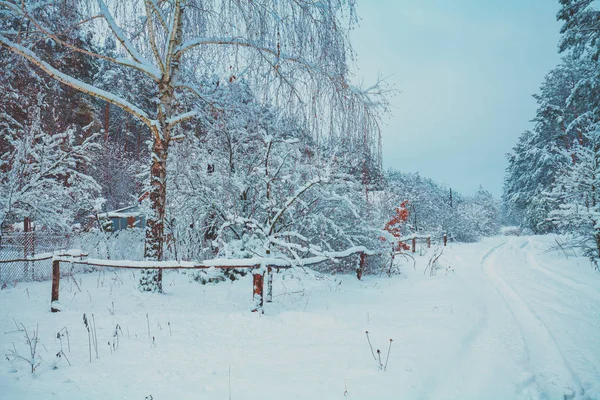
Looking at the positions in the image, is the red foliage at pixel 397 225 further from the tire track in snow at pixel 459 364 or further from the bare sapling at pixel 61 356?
the bare sapling at pixel 61 356

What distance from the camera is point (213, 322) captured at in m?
4.31

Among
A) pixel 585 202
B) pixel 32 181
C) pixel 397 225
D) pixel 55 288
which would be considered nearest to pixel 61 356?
pixel 55 288

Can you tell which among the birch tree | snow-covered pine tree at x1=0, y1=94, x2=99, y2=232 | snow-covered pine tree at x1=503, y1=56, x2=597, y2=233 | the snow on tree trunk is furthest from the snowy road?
snow-covered pine tree at x1=503, y1=56, x2=597, y2=233

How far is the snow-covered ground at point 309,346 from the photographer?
2658 millimetres

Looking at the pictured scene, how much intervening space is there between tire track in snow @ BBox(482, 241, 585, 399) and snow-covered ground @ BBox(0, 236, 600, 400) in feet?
0.05

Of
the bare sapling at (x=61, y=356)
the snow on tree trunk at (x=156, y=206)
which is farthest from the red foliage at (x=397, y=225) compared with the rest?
the bare sapling at (x=61, y=356)

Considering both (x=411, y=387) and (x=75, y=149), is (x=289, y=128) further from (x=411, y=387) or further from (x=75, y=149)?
Result: (x=75, y=149)

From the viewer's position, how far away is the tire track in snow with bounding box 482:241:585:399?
2.79m

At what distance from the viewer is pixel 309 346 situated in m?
3.54

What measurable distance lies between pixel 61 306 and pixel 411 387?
537 cm

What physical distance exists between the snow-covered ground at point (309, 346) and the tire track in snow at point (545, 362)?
0.01m

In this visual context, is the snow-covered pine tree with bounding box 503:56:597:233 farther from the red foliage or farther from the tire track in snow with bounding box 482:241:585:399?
the tire track in snow with bounding box 482:241:585:399

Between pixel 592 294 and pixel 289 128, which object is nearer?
pixel 289 128

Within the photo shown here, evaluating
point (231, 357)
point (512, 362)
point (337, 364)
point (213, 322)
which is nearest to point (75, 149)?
point (213, 322)
